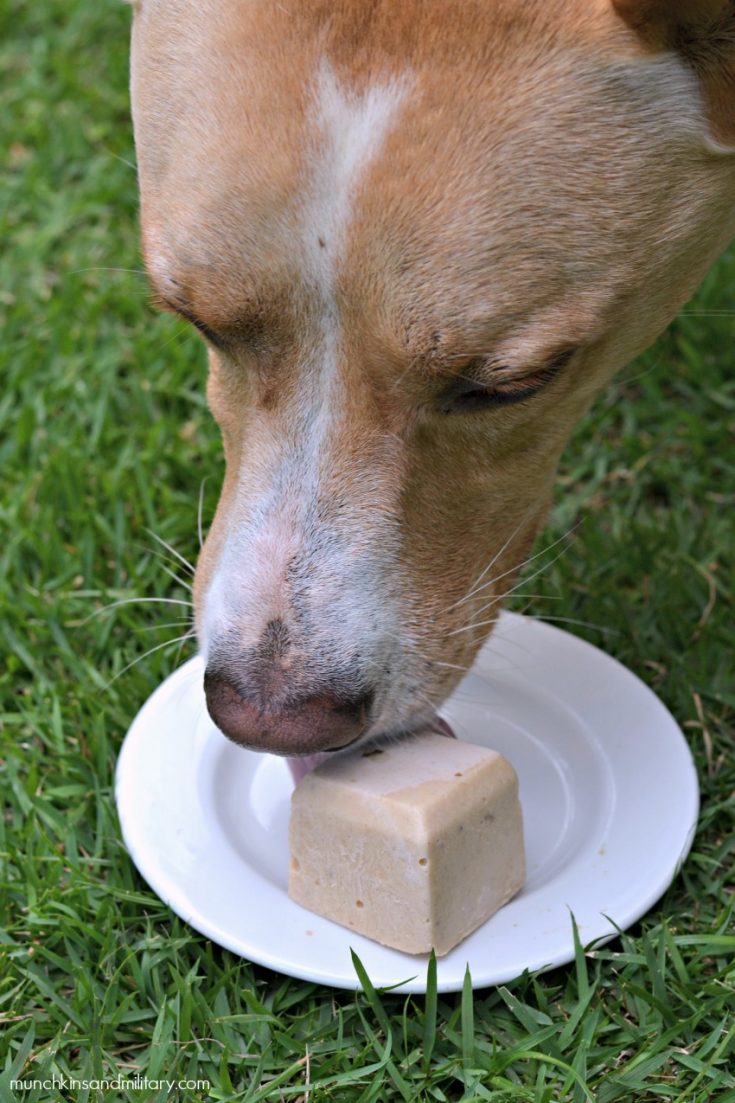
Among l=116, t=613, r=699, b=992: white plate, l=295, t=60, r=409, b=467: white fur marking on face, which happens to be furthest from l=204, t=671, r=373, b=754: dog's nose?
l=295, t=60, r=409, b=467: white fur marking on face

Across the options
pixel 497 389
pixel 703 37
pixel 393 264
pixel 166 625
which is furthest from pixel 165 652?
pixel 703 37

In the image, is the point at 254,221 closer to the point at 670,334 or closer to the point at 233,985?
the point at 233,985

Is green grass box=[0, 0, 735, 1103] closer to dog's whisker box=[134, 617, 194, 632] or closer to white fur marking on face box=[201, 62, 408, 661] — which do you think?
dog's whisker box=[134, 617, 194, 632]

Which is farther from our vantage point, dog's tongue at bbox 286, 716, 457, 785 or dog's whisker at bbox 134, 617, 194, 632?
dog's whisker at bbox 134, 617, 194, 632

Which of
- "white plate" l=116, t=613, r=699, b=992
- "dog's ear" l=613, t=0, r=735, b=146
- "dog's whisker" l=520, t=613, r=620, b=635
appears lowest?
"white plate" l=116, t=613, r=699, b=992

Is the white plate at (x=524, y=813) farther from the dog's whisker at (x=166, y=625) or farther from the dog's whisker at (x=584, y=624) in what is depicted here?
the dog's whisker at (x=166, y=625)

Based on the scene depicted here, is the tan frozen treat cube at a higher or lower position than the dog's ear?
lower

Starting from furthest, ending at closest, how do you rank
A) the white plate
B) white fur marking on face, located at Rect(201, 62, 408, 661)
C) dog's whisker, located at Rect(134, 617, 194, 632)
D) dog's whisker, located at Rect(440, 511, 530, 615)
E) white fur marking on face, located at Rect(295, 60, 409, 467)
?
1. dog's whisker, located at Rect(134, 617, 194, 632)
2. dog's whisker, located at Rect(440, 511, 530, 615)
3. the white plate
4. white fur marking on face, located at Rect(201, 62, 408, 661)
5. white fur marking on face, located at Rect(295, 60, 409, 467)
